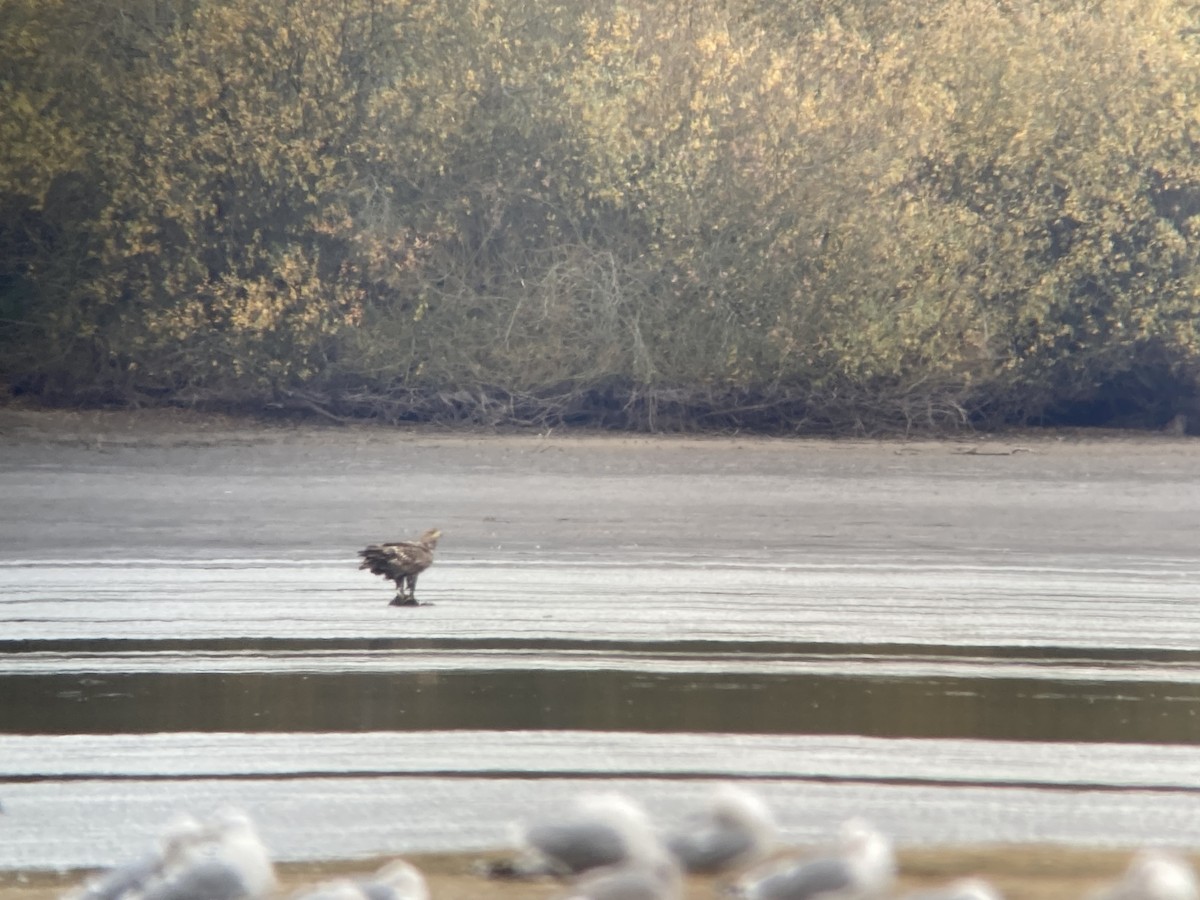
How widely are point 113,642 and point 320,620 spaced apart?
109 cm

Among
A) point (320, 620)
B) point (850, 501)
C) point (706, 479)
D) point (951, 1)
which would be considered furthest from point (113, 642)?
A: point (951, 1)

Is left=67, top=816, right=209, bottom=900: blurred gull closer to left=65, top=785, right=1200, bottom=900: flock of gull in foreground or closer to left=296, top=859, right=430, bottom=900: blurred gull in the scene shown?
left=65, top=785, right=1200, bottom=900: flock of gull in foreground

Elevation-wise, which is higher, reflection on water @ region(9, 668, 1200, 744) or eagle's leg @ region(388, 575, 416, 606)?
eagle's leg @ region(388, 575, 416, 606)

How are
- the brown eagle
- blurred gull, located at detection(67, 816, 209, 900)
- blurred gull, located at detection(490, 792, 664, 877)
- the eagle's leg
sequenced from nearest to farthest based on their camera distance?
blurred gull, located at detection(67, 816, 209, 900)
blurred gull, located at detection(490, 792, 664, 877)
the brown eagle
the eagle's leg

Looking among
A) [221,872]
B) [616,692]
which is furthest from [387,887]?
[616,692]

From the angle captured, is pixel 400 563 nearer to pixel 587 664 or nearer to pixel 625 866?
pixel 587 664

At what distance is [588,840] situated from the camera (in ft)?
15.2

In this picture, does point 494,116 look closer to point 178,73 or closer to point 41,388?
point 178,73

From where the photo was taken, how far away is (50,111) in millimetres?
22141

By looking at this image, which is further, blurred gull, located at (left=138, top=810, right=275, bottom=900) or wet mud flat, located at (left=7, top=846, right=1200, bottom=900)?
wet mud flat, located at (left=7, top=846, right=1200, bottom=900)

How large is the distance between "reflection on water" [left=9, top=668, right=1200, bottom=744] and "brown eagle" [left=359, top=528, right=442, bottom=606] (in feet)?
5.58

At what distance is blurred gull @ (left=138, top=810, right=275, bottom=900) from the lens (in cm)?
421

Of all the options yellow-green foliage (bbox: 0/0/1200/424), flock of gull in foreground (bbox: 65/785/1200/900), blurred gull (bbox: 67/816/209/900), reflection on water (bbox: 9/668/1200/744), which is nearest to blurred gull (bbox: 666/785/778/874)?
flock of gull in foreground (bbox: 65/785/1200/900)

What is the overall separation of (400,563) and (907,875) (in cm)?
475
